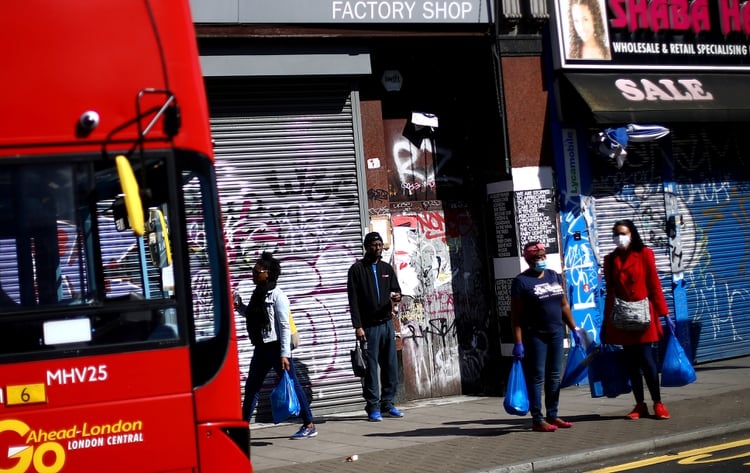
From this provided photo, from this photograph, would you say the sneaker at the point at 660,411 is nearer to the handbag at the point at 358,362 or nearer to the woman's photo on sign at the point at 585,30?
the handbag at the point at 358,362

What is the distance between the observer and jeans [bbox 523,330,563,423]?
32.9ft

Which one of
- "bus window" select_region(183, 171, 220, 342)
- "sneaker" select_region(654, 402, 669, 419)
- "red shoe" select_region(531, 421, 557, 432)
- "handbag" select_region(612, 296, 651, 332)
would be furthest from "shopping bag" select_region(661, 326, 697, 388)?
"bus window" select_region(183, 171, 220, 342)

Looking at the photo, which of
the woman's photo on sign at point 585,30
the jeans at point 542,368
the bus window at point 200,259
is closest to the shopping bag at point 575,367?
the jeans at point 542,368

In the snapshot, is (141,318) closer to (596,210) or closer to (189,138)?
(189,138)

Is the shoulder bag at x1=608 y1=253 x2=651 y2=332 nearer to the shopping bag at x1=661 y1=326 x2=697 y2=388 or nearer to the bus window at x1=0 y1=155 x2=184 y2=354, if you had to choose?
the shopping bag at x1=661 y1=326 x2=697 y2=388

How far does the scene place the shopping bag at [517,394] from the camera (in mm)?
A: 9820

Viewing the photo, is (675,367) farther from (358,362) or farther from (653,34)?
(653,34)

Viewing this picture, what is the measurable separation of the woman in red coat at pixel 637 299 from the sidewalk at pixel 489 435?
364 millimetres

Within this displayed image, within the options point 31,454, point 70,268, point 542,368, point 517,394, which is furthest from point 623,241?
point 31,454

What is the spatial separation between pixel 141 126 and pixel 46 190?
59cm

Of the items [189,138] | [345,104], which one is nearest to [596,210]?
[345,104]

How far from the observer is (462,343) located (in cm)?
1340

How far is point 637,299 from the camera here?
10.4 m

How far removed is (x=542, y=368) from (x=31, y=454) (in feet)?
19.3
